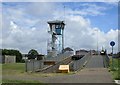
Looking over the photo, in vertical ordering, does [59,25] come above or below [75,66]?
above

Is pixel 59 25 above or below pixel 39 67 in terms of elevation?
above

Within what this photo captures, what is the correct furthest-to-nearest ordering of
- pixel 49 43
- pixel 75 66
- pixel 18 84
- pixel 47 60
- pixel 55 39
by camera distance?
1. pixel 55 39
2. pixel 49 43
3. pixel 47 60
4. pixel 75 66
5. pixel 18 84

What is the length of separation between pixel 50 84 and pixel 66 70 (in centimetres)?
1738

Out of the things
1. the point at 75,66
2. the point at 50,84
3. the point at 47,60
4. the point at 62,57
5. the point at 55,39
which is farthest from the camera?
the point at 55,39

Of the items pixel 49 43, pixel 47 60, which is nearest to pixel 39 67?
pixel 47 60

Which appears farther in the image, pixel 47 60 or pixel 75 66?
pixel 47 60

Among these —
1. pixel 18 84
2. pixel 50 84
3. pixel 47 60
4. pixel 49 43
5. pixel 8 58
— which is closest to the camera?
pixel 18 84

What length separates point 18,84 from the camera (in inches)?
734

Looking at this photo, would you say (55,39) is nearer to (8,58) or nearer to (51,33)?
(51,33)

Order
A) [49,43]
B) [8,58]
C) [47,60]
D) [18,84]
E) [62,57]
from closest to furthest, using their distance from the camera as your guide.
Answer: [18,84] < [47,60] < [62,57] < [49,43] < [8,58]

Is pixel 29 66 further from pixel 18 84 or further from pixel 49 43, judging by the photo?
pixel 49 43

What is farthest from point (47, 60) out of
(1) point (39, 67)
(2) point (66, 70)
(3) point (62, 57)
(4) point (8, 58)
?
(4) point (8, 58)

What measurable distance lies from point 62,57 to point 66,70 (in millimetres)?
26160

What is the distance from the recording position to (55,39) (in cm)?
7538
